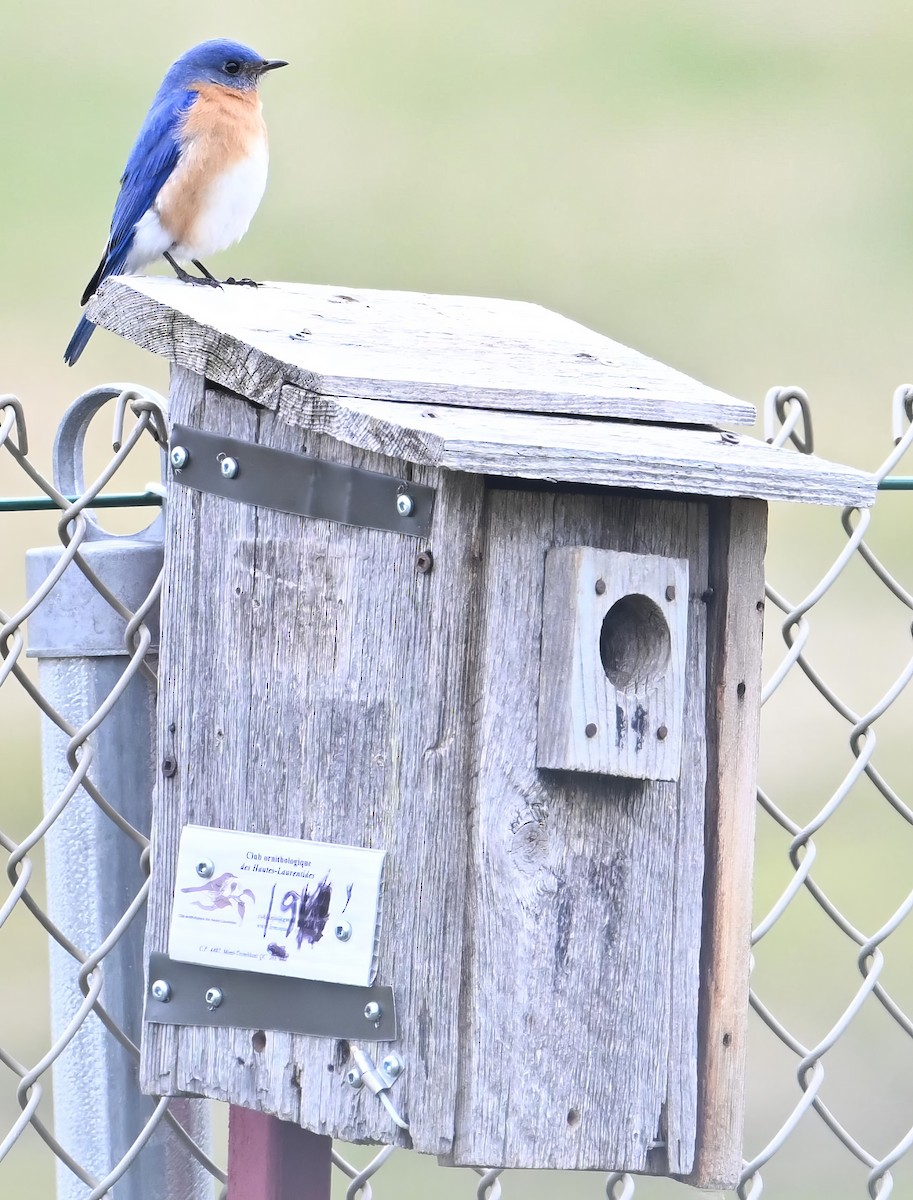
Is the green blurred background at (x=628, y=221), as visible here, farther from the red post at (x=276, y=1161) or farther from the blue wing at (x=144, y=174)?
the red post at (x=276, y=1161)

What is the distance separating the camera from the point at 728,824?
2016mm

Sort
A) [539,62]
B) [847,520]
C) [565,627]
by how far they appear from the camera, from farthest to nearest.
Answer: [539,62] < [847,520] < [565,627]

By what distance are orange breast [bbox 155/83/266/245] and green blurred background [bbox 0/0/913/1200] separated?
2.33m

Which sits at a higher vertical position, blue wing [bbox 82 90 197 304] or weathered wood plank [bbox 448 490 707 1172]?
blue wing [bbox 82 90 197 304]

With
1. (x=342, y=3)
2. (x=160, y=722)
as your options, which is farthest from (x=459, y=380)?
A: (x=342, y=3)

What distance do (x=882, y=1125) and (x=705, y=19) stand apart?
979 centimetres

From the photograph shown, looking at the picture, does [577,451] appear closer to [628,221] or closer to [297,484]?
[297,484]

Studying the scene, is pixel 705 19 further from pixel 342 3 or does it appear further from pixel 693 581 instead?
pixel 693 581

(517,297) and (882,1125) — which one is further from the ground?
(517,297)

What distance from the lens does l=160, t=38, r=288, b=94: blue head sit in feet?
11.2

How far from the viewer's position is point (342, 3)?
13.1 metres

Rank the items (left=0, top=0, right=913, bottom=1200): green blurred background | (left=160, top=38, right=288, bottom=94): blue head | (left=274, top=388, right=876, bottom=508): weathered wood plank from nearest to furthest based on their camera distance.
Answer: (left=274, top=388, right=876, bottom=508): weathered wood plank
(left=160, top=38, right=288, bottom=94): blue head
(left=0, top=0, right=913, bottom=1200): green blurred background

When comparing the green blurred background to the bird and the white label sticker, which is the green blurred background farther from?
the white label sticker

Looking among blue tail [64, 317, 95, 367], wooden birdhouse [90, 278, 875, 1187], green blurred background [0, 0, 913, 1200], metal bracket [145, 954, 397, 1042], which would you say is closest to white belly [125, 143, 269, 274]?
blue tail [64, 317, 95, 367]
